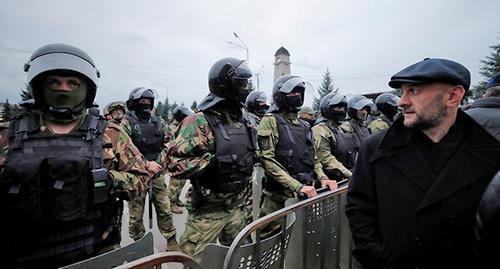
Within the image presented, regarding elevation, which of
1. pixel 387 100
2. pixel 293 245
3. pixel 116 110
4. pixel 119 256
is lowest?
pixel 293 245

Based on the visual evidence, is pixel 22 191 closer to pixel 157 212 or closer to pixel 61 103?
pixel 61 103

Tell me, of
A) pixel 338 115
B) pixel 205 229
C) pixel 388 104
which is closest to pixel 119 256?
pixel 205 229

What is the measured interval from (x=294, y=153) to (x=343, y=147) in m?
1.50

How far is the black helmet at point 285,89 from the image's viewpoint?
3930mm

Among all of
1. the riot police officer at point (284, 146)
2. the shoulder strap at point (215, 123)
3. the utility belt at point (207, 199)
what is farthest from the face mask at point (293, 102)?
the utility belt at point (207, 199)

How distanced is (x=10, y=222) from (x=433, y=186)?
7.76ft

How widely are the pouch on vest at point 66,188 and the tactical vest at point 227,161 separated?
117cm

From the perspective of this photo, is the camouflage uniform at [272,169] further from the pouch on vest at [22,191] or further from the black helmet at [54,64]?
the pouch on vest at [22,191]

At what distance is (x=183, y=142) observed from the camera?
2.76m

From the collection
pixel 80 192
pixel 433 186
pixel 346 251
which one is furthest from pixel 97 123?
pixel 346 251

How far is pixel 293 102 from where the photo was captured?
392 centimetres

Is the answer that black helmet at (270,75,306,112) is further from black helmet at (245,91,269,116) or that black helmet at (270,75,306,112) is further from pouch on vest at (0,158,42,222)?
black helmet at (245,91,269,116)

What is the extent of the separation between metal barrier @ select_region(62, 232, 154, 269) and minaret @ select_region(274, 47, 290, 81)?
106ft

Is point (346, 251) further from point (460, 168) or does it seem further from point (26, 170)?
point (26, 170)
